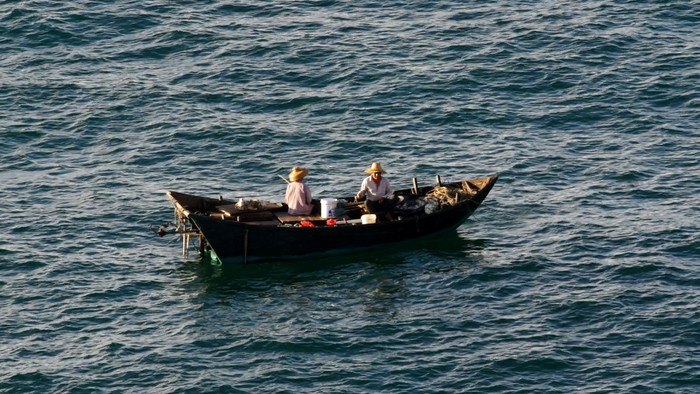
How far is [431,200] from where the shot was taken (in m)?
40.0

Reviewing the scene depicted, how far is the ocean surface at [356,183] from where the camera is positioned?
109 feet

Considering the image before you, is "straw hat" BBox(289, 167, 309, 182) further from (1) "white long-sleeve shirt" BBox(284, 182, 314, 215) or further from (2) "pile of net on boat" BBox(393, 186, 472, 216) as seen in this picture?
(2) "pile of net on boat" BBox(393, 186, 472, 216)

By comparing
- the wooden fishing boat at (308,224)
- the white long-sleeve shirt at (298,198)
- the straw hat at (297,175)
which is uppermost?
the straw hat at (297,175)

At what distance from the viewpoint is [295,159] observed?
45.7 m

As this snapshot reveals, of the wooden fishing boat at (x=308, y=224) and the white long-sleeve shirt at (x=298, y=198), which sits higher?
the white long-sleeve shirt at (x=298, y=198)

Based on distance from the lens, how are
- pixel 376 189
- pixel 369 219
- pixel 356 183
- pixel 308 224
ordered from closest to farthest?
pixel 308 224 < pixel 369 219 < pixel 376 189 < pixel 356 183

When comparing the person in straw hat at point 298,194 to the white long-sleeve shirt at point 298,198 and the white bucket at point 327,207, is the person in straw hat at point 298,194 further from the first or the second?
the white bucket at point 327,207

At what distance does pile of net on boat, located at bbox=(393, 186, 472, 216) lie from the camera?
39812 mm

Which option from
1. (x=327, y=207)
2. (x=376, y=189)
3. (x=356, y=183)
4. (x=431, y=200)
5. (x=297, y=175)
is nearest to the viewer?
(x=327, y=207)

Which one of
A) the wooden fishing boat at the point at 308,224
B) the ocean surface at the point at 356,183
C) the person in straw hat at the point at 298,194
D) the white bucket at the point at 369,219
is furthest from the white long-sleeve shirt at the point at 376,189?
the person in straw hat at the point at 298,194

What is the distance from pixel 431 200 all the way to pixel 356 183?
423 cm

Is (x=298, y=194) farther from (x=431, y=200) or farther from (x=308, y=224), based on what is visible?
(x=431, y=200)

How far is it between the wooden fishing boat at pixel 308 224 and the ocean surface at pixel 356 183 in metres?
0.54

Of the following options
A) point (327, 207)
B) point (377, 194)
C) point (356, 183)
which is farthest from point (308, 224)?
point (356, 183)
